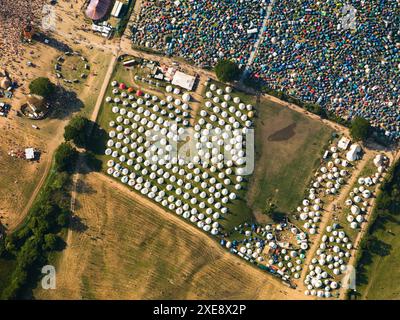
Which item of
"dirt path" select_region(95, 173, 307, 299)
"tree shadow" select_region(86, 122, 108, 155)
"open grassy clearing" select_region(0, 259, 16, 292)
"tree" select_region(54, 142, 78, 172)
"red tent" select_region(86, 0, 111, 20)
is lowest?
"open grassy clearing" select_region(0, 259, 16, 292)

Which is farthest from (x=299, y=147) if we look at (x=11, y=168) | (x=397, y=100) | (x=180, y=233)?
(x=11, y=168)

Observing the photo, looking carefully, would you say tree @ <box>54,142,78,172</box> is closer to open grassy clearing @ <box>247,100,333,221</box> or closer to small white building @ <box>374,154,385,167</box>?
open grassy clearing @ <box>247,100,333,221</box>

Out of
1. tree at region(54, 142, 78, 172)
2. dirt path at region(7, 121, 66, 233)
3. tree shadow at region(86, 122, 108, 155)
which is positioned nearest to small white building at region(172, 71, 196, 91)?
tree shadow at region(86, 122, 108, 155)

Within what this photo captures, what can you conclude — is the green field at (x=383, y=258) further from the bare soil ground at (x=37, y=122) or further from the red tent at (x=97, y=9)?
the red tent at (x=97, y=9)

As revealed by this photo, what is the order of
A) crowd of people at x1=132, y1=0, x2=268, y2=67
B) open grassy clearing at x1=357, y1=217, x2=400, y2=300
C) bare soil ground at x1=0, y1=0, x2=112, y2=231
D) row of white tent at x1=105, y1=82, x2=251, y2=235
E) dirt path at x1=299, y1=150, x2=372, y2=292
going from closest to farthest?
open grassy clearing at x1=357, y1=217, x2=400, y2=300 → dirt path at x1=299, y1=150, x2=372, y2=292 → row of white tent at x1=105, y1=82, x2=251, y2=235 → crowd of people at x1=132, y1=0, x2=268, y2=67 → bare soil ground at x1=0, y1=0, x2=112, y2=231
